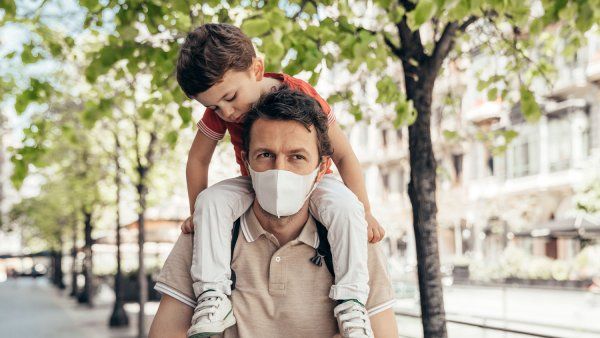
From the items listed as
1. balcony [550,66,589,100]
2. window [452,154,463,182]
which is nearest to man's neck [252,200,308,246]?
balcony [550,66,589,100]

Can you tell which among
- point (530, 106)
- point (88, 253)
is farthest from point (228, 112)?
point (88, 253)

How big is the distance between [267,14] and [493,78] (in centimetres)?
362

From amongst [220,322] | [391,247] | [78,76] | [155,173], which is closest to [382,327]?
[220,322]

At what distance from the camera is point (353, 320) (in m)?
2.38

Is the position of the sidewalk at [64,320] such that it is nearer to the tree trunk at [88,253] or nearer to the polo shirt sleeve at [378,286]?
the tree trunk at [88,253]

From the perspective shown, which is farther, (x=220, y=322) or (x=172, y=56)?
(x=172, y=56)

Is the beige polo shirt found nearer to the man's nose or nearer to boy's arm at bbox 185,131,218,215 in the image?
the man's nose

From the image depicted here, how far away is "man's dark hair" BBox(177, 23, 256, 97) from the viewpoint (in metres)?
2.63

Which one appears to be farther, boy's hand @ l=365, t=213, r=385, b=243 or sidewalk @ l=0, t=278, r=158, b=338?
sidewalk @ l=0, t=278, r=158, b=338

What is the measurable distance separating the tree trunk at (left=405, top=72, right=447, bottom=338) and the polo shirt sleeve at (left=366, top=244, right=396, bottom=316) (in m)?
3.81

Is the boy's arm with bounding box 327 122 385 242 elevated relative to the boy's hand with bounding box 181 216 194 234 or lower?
elevated

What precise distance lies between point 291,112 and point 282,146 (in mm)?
113

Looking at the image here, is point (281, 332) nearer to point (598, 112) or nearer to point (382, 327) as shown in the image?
point (382, 327)

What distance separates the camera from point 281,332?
2.50 metres
